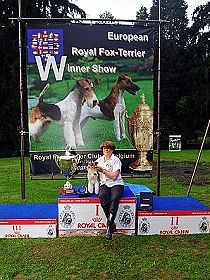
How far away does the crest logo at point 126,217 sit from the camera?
5301 millimetres

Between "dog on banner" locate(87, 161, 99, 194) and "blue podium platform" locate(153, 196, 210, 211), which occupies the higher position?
"dog on banner" locate(87, 161, 99, 194)

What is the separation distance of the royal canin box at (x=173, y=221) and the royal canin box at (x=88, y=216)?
6.8 inches

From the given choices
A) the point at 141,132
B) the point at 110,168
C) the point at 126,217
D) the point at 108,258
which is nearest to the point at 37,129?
the point at 141,132

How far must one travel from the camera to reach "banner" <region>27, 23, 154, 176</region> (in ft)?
23.2

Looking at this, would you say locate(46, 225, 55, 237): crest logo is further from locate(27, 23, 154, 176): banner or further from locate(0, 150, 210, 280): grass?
locate(27, 23, 154, 176): banner

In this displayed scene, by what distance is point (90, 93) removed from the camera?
7340 millimetres

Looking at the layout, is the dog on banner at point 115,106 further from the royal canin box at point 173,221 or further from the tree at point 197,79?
the tree at point 197,79

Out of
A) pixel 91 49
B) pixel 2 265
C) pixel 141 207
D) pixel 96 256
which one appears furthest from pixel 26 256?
pixel 91 49

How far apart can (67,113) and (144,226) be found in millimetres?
2839

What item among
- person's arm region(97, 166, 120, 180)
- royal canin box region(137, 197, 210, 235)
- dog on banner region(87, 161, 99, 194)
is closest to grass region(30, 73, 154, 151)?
dog on banner region(87, 161, 99, 194)

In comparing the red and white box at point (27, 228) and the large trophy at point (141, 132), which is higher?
the large trophy at point (141, 132)

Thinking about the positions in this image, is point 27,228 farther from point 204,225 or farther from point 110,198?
point 204,225

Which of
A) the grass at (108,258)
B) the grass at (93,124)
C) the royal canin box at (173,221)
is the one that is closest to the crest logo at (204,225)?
the royal canin box at (173,221)

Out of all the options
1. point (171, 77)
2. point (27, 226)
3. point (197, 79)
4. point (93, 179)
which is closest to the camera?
point (27, 226)
